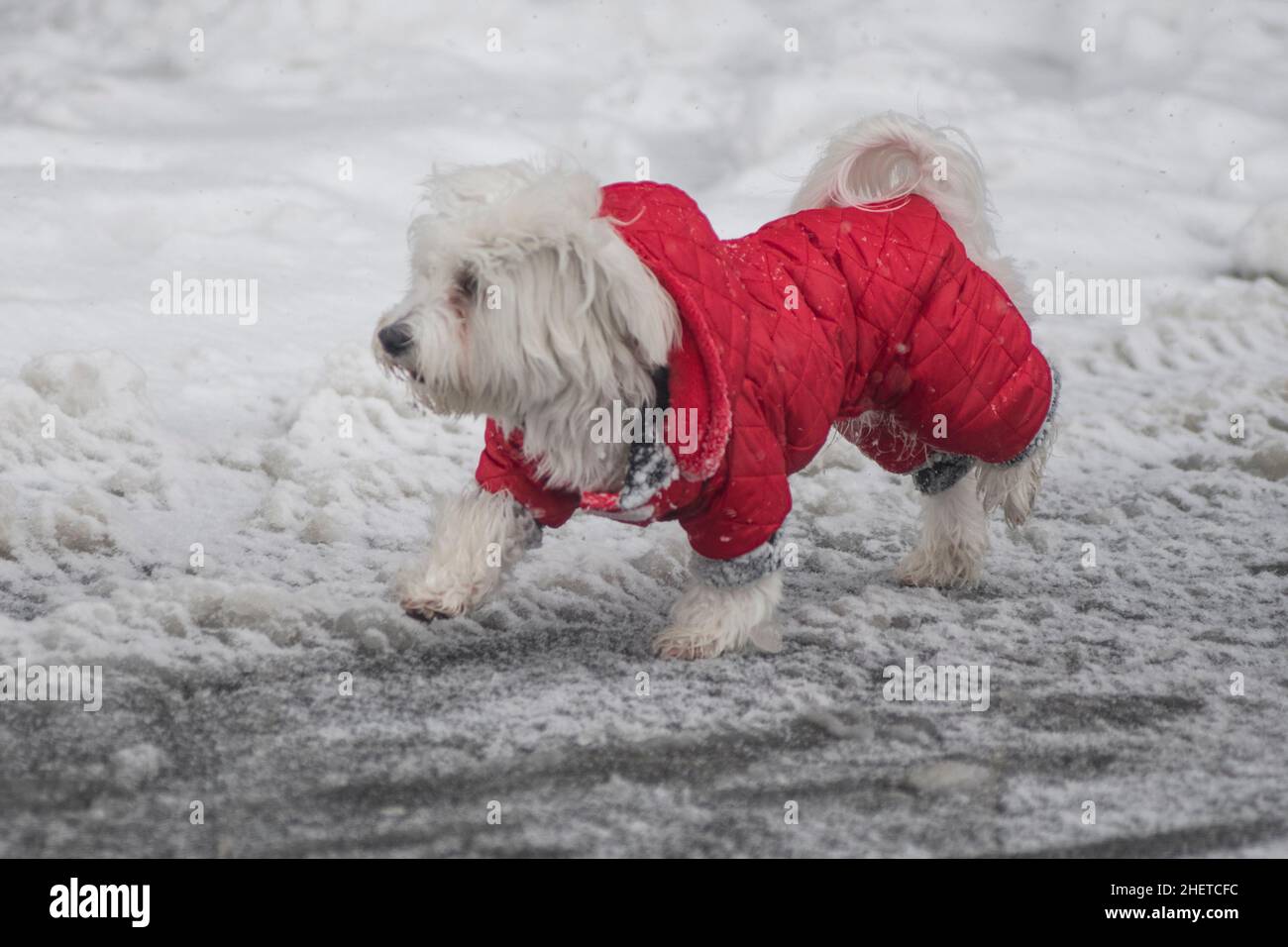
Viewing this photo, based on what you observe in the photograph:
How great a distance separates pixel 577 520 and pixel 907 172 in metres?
1.46

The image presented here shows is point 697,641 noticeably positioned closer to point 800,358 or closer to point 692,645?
point 692,645

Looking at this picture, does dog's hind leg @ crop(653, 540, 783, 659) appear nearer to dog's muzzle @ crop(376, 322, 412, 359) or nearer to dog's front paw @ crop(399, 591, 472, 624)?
dog's front paw @ crop(399, 591, 472, 624)

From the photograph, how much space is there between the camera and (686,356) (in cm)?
318

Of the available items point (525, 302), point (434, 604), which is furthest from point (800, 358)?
point (434, 604)

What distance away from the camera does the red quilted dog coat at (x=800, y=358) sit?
10.5ft

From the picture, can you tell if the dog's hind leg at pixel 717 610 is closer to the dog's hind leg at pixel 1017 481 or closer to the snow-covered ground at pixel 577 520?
the snow-covered ground at pixel 577 520

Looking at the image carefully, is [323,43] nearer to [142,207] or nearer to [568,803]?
[142,207]

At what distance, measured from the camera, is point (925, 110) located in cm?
830


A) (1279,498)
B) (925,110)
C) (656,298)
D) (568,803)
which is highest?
(925,110)

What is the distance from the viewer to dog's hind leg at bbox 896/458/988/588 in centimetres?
410

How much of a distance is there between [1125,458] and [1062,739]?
7.73 ft

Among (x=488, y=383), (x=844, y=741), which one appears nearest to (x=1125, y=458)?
(x=844, y=741)

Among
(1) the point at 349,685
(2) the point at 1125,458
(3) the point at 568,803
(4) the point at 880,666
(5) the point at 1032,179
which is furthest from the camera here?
(5) the point at 1032,179

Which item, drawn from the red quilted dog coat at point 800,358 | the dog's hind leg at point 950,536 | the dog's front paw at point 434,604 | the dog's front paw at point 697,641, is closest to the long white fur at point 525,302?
the red quilted dog coat at point 800,358
